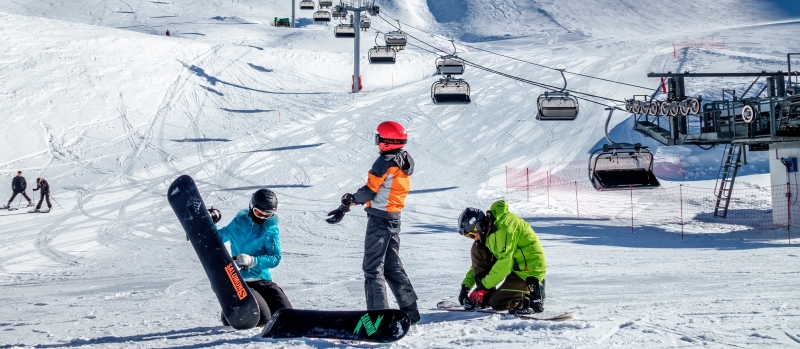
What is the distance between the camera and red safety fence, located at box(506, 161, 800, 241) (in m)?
15.2

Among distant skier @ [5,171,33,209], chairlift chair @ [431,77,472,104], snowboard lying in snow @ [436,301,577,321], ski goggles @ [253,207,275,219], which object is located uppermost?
chairlift chair @ [431,77,472,104]

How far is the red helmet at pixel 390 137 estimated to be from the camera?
200 inches

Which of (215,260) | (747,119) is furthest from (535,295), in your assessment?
(747,119)

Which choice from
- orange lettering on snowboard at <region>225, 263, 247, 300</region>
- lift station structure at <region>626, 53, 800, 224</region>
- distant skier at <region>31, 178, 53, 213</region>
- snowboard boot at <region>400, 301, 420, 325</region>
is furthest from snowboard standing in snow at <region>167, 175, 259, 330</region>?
distant skier at <region>31, 178, 53, 213</region>

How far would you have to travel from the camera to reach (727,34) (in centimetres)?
4278

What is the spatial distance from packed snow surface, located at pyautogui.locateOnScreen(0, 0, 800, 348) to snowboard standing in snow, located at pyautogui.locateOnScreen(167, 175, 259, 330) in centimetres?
25

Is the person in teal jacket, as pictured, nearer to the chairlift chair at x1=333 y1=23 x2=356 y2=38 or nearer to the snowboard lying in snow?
the snowboard lying in snow

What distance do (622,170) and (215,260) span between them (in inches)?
276

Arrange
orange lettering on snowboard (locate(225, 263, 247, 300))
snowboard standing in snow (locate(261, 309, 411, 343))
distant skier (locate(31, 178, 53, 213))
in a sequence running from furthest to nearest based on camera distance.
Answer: distant skier (locate(31, 178, 53, 213)), orange lettering on snowboard (locate(225, 263, 247, 300)), snowboard standing in snow (locate(261, 309, 411, 343))

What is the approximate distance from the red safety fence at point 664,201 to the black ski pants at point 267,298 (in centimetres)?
1086

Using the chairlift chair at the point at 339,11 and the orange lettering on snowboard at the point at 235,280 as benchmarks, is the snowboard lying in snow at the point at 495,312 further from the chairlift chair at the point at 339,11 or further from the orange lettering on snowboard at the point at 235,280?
the chairlift chair at the point at 339,11

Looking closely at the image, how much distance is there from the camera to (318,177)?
1970 centimetres

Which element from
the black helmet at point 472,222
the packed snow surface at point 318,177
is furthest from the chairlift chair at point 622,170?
the black helmet at point 472,222

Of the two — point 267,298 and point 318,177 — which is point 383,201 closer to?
point 267,298
